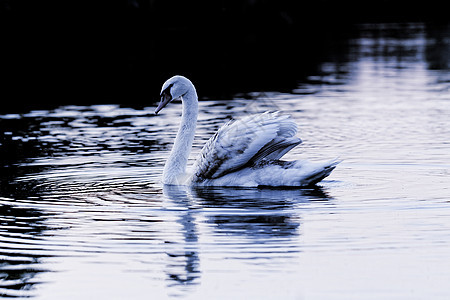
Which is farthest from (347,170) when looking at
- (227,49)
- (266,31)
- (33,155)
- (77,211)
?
(266,31)

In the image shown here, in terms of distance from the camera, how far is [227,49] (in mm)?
40656

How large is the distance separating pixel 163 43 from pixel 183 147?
30.3 metres

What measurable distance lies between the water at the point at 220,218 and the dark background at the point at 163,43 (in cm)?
638

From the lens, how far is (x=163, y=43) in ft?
142

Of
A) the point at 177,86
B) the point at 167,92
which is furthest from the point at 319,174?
the point at 167,92

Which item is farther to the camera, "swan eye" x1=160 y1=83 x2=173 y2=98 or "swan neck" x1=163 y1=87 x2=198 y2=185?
"swan eye" x1=160 y1=83 x2=173 y2=98

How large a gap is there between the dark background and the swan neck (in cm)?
961

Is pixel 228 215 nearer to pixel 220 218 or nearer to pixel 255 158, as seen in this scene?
pixel 220 218

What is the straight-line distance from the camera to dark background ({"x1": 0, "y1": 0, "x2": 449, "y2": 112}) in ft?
88.5

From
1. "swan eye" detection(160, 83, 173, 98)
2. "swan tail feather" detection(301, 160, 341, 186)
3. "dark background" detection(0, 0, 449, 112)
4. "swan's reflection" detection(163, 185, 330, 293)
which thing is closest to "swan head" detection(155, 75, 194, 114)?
"swan eye" detection(160, 83, 173, 98)

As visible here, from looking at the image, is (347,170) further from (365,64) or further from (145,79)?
(365,64)

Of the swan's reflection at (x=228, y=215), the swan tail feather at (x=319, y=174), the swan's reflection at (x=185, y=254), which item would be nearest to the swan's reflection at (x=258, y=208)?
the swan's reflection at (x=228, y=215)

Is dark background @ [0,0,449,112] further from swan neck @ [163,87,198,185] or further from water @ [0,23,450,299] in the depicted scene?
swan neck @ [163,87,198,185]

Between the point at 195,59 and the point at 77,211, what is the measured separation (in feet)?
82.1
